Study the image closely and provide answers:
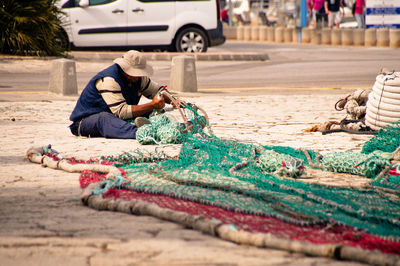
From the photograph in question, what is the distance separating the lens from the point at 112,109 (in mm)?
6340

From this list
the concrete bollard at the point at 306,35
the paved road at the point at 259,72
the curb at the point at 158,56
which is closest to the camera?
the paved road at the point at 259,72

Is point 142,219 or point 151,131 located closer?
point 142,219

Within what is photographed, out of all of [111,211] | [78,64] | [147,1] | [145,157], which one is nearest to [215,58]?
[147,1]

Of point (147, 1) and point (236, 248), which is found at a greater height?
point (147, 1)

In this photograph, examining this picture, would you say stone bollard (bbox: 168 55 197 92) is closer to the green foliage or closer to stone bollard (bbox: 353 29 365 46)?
the green foliage

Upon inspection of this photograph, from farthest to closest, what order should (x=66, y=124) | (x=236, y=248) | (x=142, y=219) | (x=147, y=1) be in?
1. (x=147, y=1)
2. (x=66, y=124)
3. (x=142, y=219)
4. (x=236, y=248)

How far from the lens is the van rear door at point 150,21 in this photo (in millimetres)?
16000

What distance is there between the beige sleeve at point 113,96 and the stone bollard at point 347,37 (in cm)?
1831

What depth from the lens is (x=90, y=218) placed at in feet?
11.6

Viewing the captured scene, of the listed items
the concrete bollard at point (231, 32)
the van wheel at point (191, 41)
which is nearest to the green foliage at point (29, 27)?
the van wheel at point (191, 41)

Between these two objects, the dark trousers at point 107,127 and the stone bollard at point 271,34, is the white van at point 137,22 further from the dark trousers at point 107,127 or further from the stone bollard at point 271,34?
the stone bollard at point 271,34

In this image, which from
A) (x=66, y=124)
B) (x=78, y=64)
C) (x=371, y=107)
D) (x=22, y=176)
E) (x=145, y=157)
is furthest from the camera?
(x=78, y=64)

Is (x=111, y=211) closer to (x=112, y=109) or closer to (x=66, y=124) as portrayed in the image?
(x=112, y=109)

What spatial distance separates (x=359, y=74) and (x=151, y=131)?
8.48 metres
